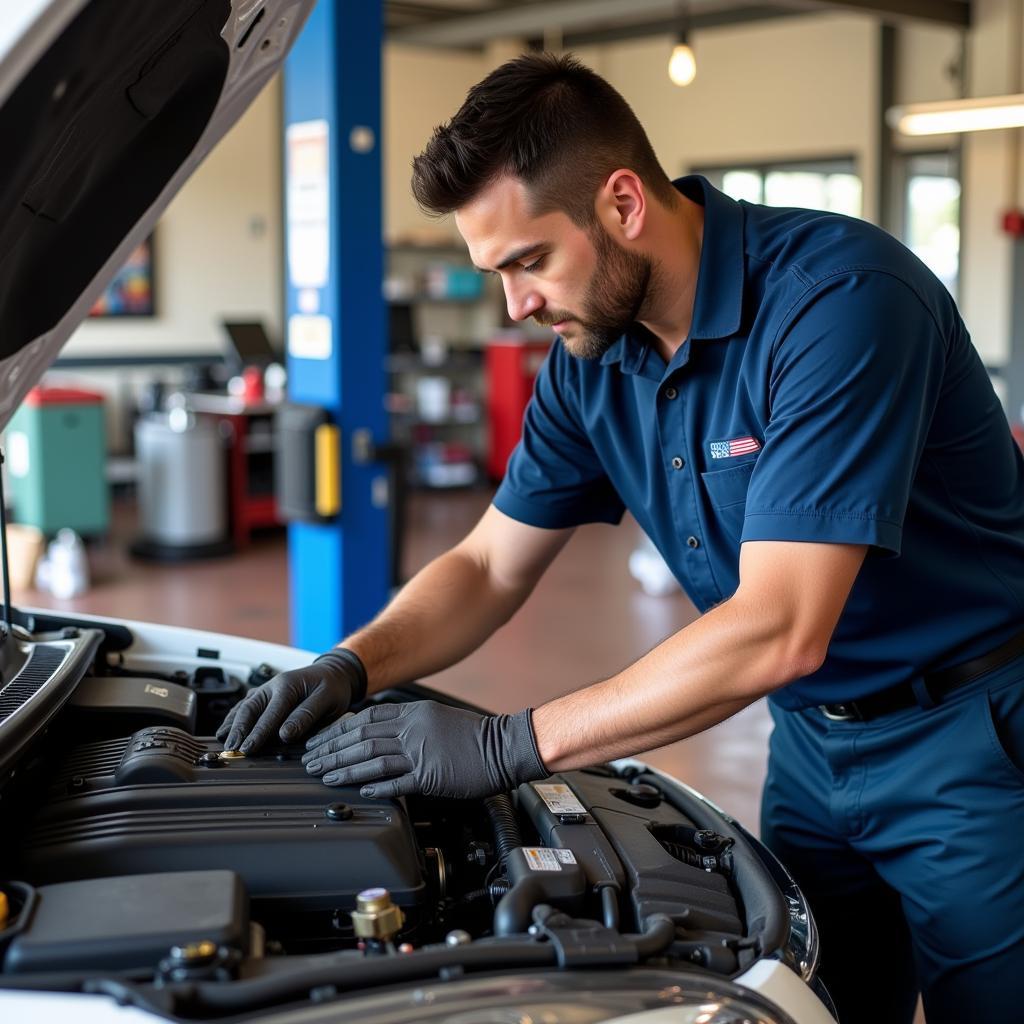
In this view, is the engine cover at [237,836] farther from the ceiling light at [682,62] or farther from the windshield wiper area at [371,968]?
the ceiling light at [682,62]

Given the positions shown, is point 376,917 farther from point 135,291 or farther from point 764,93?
point 764,93

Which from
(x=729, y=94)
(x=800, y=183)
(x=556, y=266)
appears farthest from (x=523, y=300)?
(x=729, y=94)

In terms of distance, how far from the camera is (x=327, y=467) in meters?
3.98

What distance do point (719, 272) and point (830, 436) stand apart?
297 mm

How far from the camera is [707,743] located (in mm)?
4031

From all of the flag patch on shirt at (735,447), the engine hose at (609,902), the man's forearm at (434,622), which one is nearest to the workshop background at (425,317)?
the man's forearm at (434,622)

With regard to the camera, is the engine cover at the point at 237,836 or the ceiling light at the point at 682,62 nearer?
the engine cover at the point at 237,836

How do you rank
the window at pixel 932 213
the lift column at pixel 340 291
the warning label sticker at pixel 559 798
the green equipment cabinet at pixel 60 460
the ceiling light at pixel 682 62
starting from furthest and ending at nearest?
the window at pixel 932 213, the green equipment cabinet at pixel 60 460, the ceiling light at pixel 682 62, the lift column at pixel 340 291, the warning label sticker at pixel 559 798

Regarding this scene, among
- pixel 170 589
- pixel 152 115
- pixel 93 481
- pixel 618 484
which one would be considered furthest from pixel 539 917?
pixel 93 481

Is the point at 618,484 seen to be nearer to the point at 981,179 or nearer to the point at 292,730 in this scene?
the point at 292,730

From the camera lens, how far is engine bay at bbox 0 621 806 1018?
39.3 inches

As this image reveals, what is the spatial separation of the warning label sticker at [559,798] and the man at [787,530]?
7cm

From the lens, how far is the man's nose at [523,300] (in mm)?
1458

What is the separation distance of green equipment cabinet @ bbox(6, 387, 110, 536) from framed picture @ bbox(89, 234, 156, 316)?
2349 millimetres
